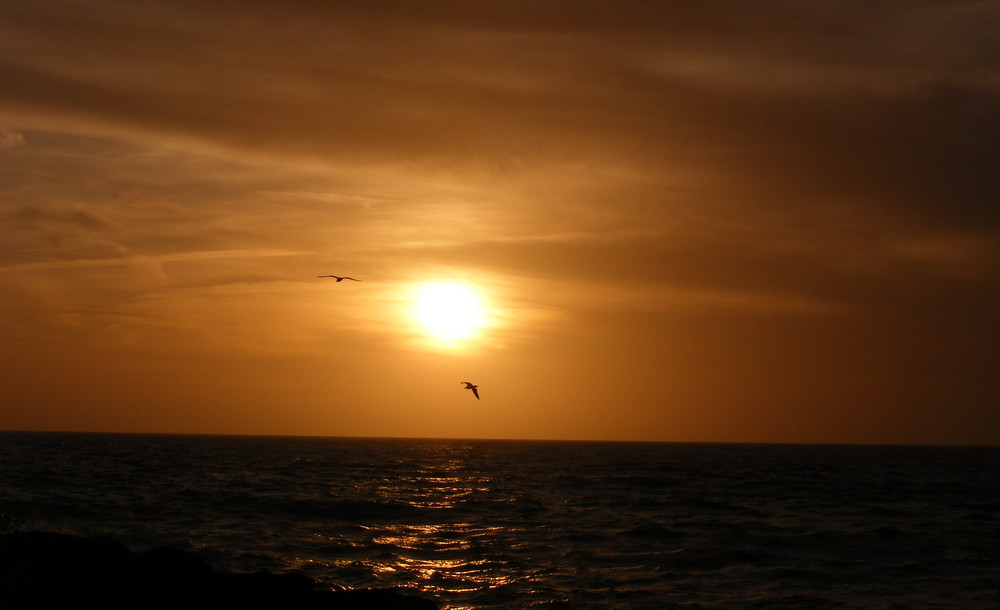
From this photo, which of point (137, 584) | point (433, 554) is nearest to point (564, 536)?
point (433, 554)

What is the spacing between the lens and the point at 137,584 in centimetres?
1461

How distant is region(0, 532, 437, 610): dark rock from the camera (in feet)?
44.4

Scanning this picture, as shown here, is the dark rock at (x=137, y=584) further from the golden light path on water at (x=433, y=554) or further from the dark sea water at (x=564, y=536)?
the dark sea water at (x=564, y=536)

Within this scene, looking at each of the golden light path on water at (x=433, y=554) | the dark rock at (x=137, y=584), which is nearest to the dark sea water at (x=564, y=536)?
the golden light path on water at (x=433, y=554)

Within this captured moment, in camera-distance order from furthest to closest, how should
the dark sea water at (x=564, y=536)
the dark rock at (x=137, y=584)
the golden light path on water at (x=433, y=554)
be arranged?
the golden light path on water at (x=433, y=554), the dark sea water at (x=564, y=536), the dark rock at (x=137, y=584)

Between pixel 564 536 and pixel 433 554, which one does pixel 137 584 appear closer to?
pixel 433 554

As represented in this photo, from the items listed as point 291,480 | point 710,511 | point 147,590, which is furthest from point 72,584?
point 291,480

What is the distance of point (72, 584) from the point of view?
47.3 ft

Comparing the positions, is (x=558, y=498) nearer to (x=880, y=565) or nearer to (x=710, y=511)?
(x=710, y=511)

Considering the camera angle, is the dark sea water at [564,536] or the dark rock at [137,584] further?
the dark sea water at [564,536]

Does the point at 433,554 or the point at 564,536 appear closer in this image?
the point at 433,554

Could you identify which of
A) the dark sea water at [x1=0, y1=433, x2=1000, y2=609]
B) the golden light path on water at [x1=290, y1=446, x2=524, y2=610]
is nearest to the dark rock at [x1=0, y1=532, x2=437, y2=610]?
the golden light path on water at [x1=290, y1=446, x2=524, y2=610]

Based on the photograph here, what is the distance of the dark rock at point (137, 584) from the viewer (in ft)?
44.4

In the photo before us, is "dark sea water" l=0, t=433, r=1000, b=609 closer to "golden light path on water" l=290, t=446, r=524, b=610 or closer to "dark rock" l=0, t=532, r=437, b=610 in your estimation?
"golden light path on water" l=290, t=446, r=524, b=610
